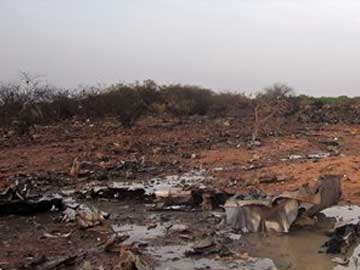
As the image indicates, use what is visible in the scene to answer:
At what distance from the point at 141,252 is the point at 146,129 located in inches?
613

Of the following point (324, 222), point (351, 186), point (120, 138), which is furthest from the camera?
point (120, 138)

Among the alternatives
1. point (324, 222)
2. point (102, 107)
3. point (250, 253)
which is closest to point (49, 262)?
point (250, 253)

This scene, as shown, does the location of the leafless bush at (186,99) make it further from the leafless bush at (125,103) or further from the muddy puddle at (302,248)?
the muddy puddle at (302,248)

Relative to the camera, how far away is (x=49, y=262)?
6.12 m

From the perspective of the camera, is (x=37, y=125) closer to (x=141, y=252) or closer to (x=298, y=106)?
(x=298, y=106)

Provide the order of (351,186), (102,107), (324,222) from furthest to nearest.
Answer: (102,107) → (351,186) → (324,222)

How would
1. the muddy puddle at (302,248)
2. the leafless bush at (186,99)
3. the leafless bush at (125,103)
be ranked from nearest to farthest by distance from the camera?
the muddy puddle at (302,248)
the leafless bush at (125,103)
the leafless bush at (186,99)

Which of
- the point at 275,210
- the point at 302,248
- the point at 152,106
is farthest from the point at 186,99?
the point at 302,248

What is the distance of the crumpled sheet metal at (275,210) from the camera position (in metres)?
7.33

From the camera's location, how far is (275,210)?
24.2 feet

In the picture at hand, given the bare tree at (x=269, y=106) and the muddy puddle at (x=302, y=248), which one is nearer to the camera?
the muddy puddle at (x=302, y=248)

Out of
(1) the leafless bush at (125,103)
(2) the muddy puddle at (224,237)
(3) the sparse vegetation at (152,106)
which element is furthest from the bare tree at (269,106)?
Answer: (2) the muddy puddle at (224,237)

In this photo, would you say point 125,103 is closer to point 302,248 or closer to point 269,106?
point 269,106

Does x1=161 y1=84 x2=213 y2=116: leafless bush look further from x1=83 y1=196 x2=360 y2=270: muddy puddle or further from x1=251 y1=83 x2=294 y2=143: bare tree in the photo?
x1=83 y1=196 x2=360 y2=270: muddy puddle
